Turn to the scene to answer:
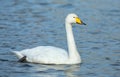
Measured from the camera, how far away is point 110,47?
1803 cm

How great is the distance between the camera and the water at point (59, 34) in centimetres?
1545

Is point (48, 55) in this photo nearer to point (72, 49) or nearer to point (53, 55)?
point (53, 55)

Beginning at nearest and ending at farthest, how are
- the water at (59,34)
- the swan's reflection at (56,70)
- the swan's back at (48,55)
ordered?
the swan's reflection at (56,70)
the water at (59,34)
the swan's back at (48,55)

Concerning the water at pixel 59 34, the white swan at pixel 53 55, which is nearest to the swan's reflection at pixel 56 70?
the water at pixel 59 34

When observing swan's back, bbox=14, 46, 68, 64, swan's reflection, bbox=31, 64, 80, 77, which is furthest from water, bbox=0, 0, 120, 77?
swan's back, bbox=14, 46, 68, 64

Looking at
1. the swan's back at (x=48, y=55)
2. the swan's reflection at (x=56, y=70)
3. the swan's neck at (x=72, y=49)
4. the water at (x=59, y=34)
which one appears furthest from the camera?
the swan's neck at (x=72, y=49)

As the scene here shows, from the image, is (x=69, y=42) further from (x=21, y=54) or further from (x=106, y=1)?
(x=106, y=1)

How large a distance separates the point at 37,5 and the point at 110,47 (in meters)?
8.33

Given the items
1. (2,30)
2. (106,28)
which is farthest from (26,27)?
(106,28)

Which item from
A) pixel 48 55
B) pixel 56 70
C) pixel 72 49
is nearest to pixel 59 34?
pixel 72 49

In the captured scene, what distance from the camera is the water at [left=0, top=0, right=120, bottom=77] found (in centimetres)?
1545

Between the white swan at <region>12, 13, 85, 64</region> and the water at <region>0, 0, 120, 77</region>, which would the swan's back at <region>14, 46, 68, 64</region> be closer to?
the white swan at <region>12, 13, 85, 64</region>

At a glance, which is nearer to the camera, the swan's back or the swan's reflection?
the swan's reflection

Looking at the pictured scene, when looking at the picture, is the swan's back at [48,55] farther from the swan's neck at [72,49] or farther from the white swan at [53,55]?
the swan's neck at [72,49]
